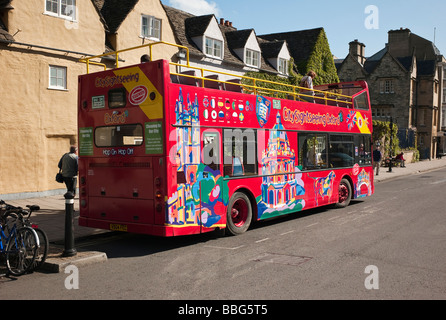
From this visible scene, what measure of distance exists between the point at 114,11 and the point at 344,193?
1326 centimetres

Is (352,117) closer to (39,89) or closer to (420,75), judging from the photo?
(39,89)

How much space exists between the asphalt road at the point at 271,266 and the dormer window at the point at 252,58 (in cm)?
1799

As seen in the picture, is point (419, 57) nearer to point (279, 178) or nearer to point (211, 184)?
point (279, 178)

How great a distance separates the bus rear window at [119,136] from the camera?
8.11m

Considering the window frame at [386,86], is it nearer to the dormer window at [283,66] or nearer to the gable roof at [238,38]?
the dormer window at [283,66]

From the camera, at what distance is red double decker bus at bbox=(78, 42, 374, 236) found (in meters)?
7.83

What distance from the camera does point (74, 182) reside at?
1264cm

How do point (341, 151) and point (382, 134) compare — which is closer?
point (341, 151)

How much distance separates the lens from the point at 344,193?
1381 cm

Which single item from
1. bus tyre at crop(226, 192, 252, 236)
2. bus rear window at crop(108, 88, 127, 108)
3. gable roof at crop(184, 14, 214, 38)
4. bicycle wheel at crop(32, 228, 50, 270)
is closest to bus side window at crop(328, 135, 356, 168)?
bus tyre at crop(226, 192, 252, 236)

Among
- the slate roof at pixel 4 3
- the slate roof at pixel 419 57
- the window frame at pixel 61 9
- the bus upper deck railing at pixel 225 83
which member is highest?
the slate roof at pixel 419 57

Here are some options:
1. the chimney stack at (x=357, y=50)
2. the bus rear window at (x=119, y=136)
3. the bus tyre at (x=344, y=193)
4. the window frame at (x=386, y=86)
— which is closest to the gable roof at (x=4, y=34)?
the bus rear window at (x=119, y=136)

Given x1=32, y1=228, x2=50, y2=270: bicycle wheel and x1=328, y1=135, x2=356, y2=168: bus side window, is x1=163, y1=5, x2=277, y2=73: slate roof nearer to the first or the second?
x1=328, y1=135, x2=356, y2=168: bus side window

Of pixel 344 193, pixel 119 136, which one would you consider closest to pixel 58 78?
pixel 119 136
